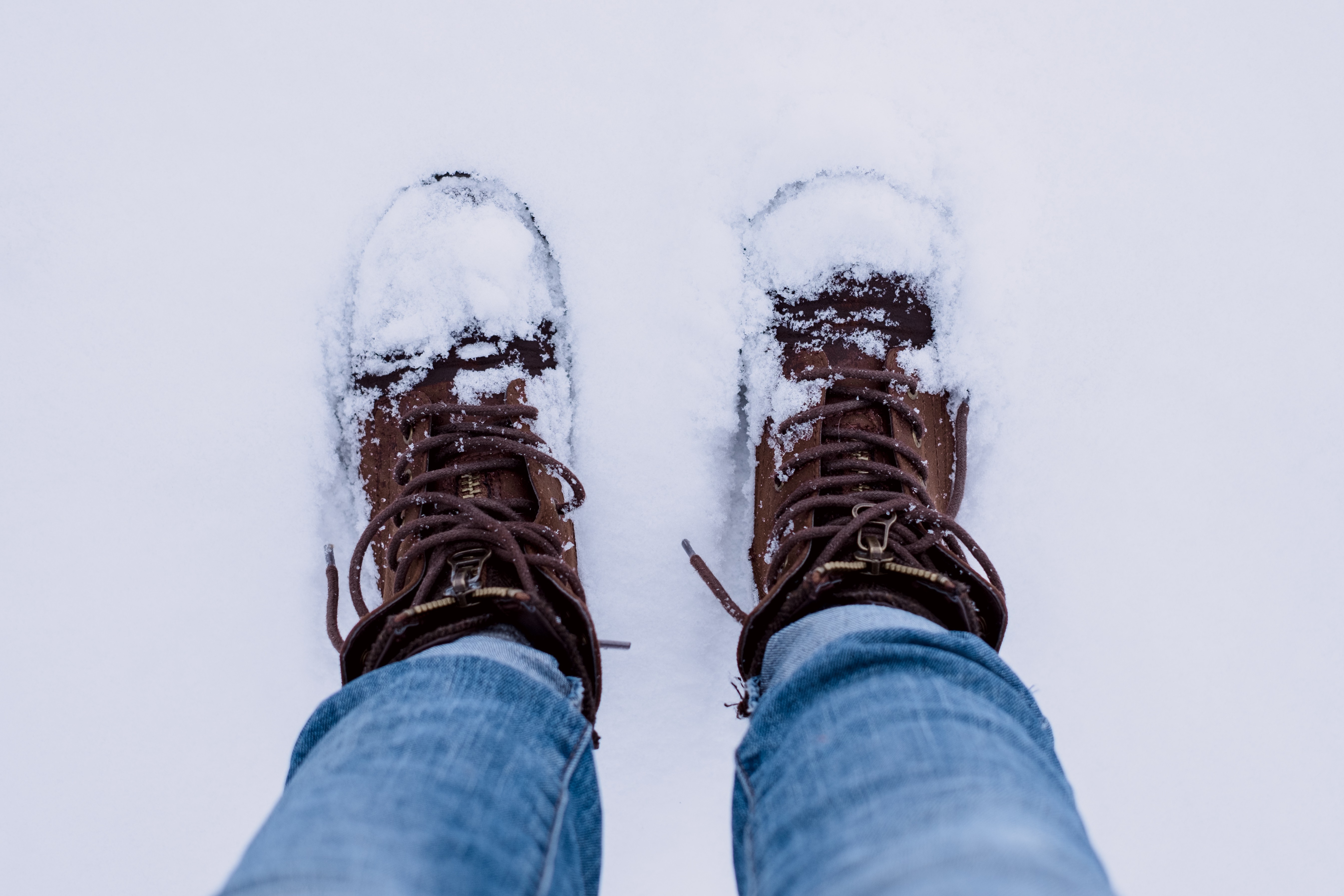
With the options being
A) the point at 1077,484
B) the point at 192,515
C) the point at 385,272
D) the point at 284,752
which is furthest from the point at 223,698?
the point at 1077,484

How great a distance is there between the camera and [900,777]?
0.53 m

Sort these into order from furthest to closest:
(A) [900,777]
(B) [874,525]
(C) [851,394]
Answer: (C) [851,394] < (B) [874,525] < (A) [900,777]

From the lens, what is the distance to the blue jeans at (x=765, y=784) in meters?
0.48

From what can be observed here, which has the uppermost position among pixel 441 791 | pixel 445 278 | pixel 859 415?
pixel 445 278

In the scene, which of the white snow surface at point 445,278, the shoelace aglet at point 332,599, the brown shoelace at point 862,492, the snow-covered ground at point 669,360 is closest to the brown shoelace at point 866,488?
the brown shoelace at point 862,492

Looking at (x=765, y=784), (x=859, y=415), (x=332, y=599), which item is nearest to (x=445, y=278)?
(x=332, y=599)

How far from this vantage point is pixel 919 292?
961 millimetres

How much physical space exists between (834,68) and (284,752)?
1.06 meters

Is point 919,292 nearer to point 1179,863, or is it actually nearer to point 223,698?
point 1179,863

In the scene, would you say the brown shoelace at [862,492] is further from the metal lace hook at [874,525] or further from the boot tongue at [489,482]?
the boot tongue at [489,482]

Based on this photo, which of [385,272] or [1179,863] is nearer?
[385,272]

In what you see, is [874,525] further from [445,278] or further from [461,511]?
[445,278]

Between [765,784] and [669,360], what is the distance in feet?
1.67

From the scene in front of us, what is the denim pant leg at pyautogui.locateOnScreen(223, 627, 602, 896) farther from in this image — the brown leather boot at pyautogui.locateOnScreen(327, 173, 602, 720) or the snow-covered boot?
the snow-covered boot
